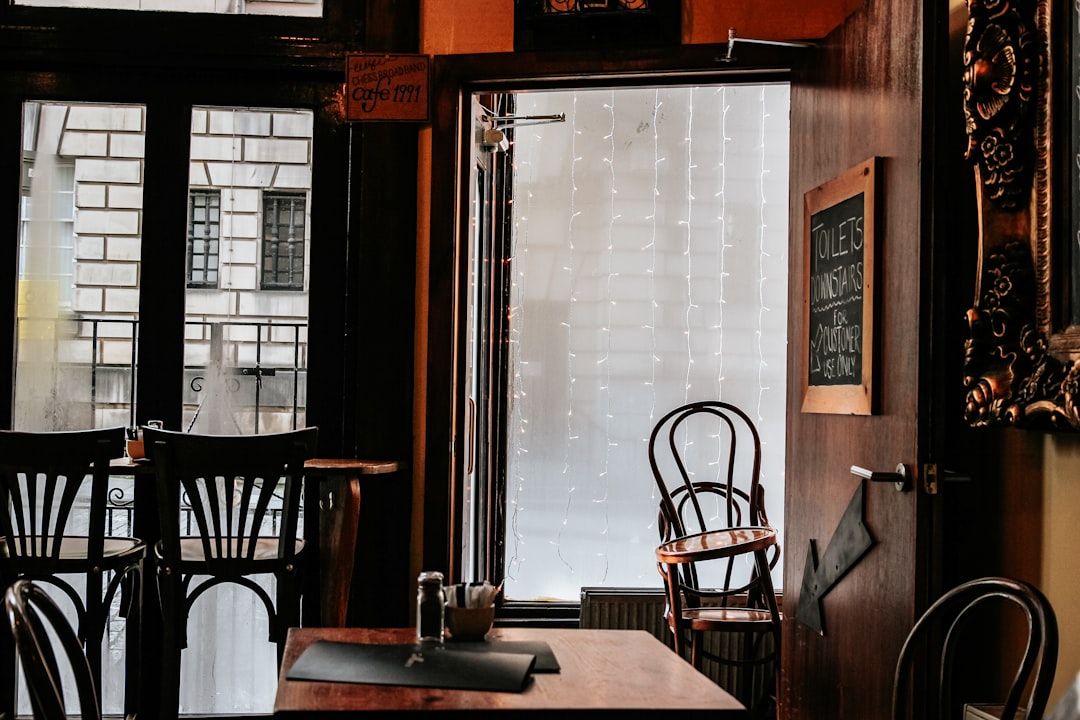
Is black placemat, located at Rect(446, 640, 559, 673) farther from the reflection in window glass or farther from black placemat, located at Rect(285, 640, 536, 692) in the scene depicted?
the reflection in window glass

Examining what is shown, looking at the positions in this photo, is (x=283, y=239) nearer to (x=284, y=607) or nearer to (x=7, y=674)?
(x=284, y=607)

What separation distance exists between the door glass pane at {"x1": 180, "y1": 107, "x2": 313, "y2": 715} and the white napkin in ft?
6.11

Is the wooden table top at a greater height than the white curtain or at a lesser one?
lesser

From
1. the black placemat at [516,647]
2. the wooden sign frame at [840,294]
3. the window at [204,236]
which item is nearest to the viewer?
the black placemat at [516,647]

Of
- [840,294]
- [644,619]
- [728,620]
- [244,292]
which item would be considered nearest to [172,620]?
[244,292]

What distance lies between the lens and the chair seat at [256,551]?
2834 millimetres

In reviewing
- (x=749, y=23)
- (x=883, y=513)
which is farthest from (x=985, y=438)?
(x=749, y=23)

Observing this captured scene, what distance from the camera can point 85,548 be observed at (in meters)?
3.01

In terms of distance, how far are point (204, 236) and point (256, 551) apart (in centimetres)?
115

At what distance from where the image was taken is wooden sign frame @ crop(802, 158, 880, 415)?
106 inches

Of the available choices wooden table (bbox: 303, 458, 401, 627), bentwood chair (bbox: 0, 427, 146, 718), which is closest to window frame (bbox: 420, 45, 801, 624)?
wooden table (bbox: 303, 458, 401, 627)

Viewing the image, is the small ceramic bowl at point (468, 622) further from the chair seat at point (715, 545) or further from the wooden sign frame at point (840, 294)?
the chair seat at point (715, 545)

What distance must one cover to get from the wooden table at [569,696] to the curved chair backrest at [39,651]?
0.86 ft

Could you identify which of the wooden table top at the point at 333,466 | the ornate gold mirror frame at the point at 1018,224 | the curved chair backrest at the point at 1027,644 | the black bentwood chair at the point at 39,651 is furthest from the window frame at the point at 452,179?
the black bentwood chair at the point at 39,651
